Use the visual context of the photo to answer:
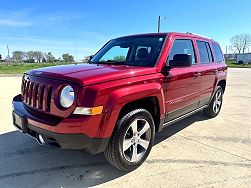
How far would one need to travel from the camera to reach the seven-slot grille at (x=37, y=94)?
312 cm

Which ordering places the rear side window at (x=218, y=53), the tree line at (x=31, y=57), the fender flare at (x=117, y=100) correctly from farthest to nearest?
the tree line at (x=31, y=57)
the rear side window at (x=218, y=53)
the fender flare at (x=117, y=100)

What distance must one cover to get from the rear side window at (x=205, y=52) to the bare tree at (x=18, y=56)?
10899cm

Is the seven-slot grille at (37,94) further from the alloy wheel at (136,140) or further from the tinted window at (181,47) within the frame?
the tinted window at (181,47)

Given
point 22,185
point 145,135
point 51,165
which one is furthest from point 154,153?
point 22,185

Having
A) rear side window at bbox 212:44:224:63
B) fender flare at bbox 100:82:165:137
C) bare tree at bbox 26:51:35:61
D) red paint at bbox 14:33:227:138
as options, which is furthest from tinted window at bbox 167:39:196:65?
bare tree at bbox 26:51:35:61

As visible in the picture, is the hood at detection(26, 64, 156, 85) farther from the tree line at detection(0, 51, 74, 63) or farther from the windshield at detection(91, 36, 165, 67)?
the tree line at detection(0, 51, 74, 63)

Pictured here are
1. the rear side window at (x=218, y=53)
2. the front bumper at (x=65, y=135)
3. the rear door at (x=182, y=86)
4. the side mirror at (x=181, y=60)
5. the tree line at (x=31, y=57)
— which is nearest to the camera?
the front bumper at (x=65, y=135)

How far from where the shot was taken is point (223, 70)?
645 cm

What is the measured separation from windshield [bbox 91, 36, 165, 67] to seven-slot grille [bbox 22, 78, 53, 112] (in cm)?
148

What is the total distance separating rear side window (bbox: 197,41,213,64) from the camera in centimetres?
532

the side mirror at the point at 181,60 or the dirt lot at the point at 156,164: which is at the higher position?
the side mirror at the point at 181,60

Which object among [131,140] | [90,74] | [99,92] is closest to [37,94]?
[90,74]

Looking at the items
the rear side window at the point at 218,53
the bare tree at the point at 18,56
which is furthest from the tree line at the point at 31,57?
the rear side window at the point at 218,53

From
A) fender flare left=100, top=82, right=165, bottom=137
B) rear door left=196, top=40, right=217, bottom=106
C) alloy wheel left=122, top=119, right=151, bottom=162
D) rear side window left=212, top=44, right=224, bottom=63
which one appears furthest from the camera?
rear side window left=212, top=44, right=224, bottom=63
